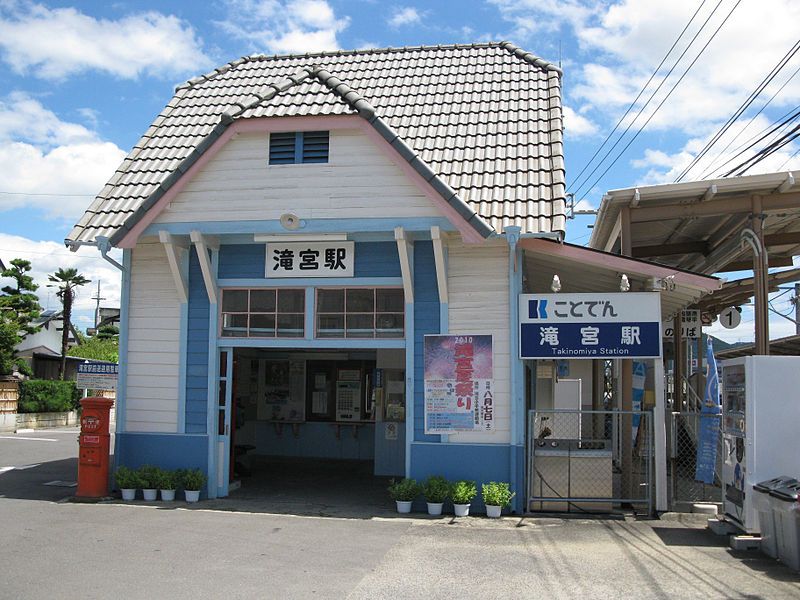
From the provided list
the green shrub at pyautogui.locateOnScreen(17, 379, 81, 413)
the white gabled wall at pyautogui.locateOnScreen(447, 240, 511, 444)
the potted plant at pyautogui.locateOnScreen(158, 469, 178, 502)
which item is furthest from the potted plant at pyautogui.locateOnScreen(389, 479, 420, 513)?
the green shrub at pyautogui.locateOnScreen(17, 379, 81, 413)

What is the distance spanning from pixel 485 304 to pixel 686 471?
24.6 ft

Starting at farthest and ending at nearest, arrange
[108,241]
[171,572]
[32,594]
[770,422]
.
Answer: [108,241] → [770,422] → [171,572] → [32,594]

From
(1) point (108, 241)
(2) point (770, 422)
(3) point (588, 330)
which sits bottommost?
(2) point (770, 422)

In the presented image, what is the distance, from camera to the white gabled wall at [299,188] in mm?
11266

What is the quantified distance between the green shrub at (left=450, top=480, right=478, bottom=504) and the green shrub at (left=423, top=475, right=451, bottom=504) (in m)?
0.10

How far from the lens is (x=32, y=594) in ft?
22.3

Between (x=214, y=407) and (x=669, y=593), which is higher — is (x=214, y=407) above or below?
above

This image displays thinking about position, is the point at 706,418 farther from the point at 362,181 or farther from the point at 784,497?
the point at 362,181

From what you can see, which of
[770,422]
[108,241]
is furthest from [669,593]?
[108,241]

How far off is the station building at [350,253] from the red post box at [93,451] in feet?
1.11

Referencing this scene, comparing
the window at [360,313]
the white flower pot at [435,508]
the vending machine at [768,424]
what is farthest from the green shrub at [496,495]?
the vending machine at [768,424]

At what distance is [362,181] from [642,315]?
443 cm

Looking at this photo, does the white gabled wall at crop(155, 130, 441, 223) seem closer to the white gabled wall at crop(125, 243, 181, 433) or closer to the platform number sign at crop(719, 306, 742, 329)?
the white gabled wall at crop(125, 243, 181, 433)

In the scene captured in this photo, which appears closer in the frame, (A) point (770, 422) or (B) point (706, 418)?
(A) point (770, 422)
